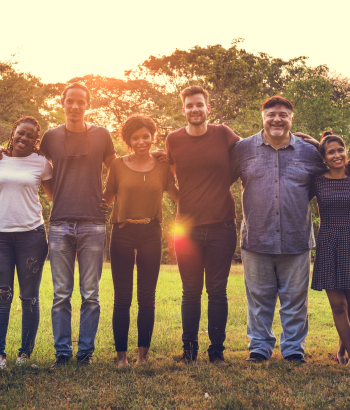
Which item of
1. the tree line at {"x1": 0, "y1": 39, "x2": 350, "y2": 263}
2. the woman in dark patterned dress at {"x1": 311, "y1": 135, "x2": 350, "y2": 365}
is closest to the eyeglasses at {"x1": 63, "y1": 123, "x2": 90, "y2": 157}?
the woman in dark patterned dress at {"x1": 311, "y1": 135, "x2": 350, "y2": 365}

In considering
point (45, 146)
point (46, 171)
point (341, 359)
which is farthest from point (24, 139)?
point (341, 359)

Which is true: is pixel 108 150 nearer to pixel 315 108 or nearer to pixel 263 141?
pixel 263 141

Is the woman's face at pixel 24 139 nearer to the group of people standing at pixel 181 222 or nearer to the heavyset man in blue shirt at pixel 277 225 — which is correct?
the group of people standing at pixel 181 222

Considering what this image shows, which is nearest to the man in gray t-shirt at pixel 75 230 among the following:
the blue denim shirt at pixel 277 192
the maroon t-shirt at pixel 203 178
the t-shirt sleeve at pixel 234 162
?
the maroon t-shirt at pixel 203 178

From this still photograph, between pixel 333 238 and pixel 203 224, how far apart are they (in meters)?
1.32

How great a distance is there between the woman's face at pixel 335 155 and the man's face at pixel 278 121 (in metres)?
0.47

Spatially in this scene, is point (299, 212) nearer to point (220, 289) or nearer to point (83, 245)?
point (220, 289)

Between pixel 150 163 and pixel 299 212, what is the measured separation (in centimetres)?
161

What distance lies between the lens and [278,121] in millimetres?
4527

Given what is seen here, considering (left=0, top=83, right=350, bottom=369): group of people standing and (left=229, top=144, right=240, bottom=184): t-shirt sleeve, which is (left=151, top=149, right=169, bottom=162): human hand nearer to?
(left=0, top=83, right=350, bottom=369): group of people standing

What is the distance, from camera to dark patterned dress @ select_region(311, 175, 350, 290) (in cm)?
438

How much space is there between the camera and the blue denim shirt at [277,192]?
14.7 ft

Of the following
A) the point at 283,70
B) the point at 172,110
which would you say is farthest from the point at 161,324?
the point at 283,70

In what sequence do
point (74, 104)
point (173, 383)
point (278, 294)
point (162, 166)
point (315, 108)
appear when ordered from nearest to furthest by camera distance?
point (173, 383) → point (74, 104) → point (162, 166) → point (278, 294) → point (315, 108)
